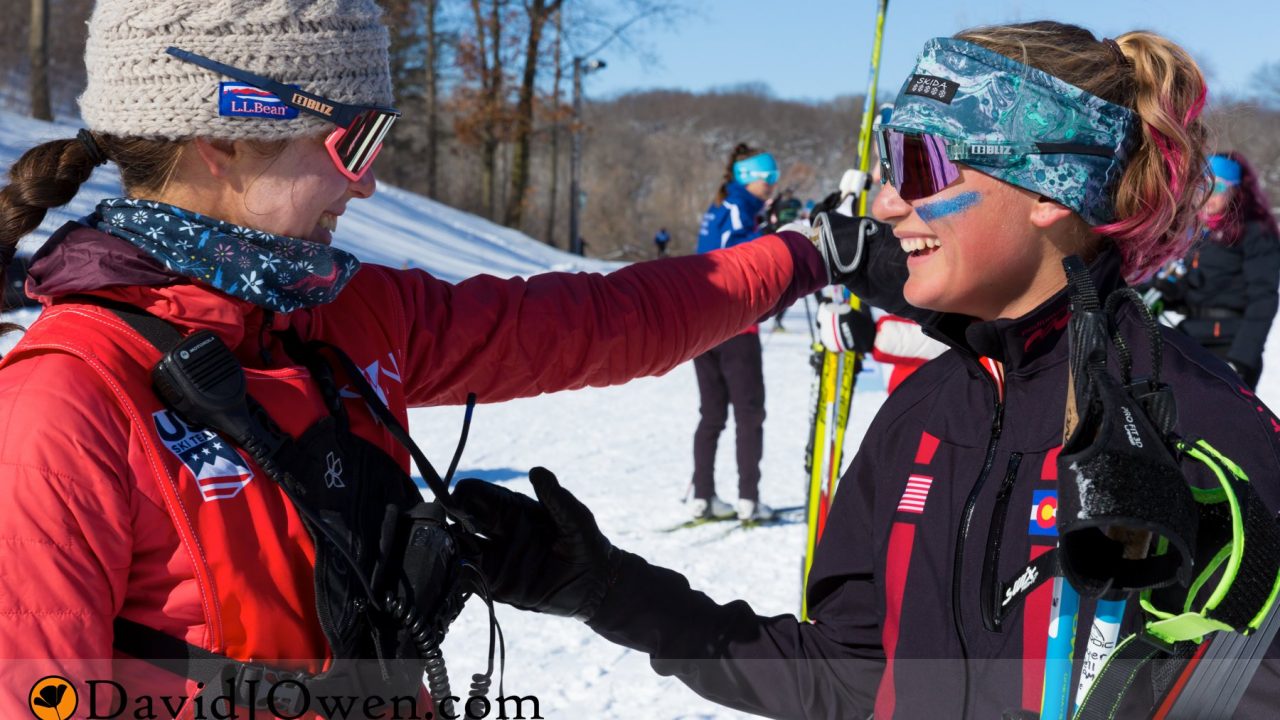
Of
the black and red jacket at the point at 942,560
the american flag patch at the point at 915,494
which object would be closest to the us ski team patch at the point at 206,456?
the black and red jacket at the point at 942,560

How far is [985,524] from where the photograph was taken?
1.58 m

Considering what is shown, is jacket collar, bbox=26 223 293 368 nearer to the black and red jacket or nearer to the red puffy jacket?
the red puffy jacket

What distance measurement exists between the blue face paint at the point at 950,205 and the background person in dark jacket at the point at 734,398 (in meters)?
4.09

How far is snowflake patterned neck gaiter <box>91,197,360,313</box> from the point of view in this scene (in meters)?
1.43

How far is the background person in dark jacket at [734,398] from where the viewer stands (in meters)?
5.93

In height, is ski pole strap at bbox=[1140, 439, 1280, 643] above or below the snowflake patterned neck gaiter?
below

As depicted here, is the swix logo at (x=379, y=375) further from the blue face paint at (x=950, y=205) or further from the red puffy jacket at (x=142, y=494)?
the blue face paint at (x=950, y=205)

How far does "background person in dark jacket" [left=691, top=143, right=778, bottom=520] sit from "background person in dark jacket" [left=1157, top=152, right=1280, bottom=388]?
251 cm

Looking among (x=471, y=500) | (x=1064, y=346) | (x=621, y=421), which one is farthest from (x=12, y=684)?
(x=621, y=421)

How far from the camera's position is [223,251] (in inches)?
57.4

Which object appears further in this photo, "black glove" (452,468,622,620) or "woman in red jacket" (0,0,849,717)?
"black glove" (452,468,622,620)

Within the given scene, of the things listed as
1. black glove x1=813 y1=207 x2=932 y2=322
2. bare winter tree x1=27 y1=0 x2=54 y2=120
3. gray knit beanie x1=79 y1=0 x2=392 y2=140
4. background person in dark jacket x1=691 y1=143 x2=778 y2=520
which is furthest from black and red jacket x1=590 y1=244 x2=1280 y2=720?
bare winter tree x1=27 y1=0 x2=54 y2=120

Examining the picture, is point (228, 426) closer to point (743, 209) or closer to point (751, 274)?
point (751, 274)

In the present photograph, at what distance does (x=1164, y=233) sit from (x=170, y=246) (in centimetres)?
151
